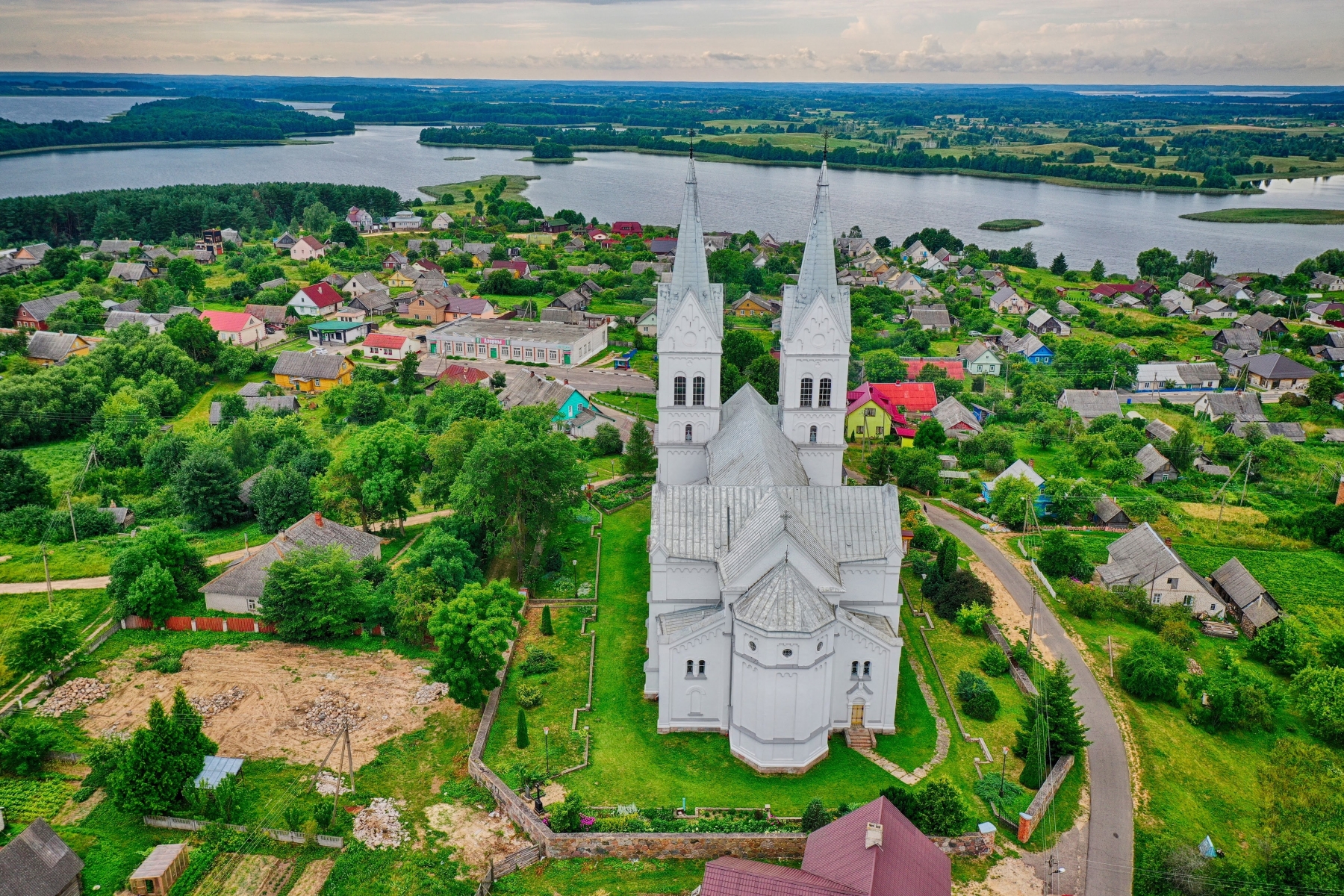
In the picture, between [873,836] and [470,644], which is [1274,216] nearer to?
[470,644]

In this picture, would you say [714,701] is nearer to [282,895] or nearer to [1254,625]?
[282,895]

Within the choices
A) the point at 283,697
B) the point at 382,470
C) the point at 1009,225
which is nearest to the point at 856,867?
the point at 283,697

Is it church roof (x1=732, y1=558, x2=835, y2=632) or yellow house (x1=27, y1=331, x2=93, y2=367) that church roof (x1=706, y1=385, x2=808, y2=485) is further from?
yellow house (x1=27, y1=331, x2=93, y2=367)

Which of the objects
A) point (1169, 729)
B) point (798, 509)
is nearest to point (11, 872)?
point (798, 509)

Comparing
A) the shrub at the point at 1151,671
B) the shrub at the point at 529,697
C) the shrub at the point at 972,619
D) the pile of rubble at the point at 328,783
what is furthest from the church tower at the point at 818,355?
the pile of rubble at the point at 328,783

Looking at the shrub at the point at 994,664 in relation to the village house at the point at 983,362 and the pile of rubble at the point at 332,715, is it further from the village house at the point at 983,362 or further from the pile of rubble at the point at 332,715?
the village house at the point at 983,362

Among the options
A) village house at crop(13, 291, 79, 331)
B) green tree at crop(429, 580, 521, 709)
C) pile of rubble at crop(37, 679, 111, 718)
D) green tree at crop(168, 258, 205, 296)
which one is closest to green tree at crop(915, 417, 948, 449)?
green tree at crop(429, 580, 521, 709)
